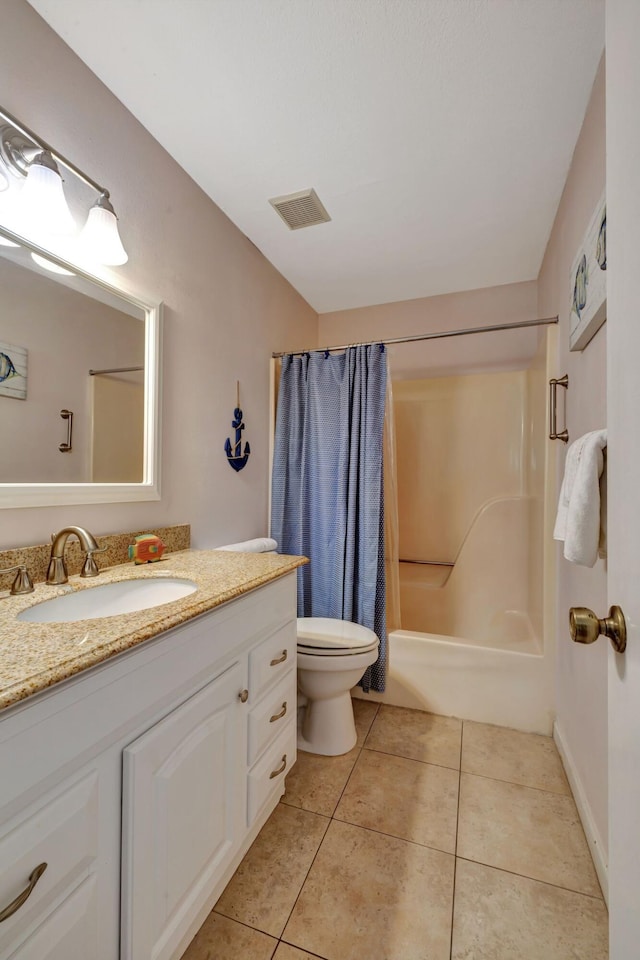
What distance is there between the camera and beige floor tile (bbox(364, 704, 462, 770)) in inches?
66.7

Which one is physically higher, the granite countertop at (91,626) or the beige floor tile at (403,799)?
the granite countertop at (91,626)

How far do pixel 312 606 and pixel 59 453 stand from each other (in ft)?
4.61

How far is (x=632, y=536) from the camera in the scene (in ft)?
1.57

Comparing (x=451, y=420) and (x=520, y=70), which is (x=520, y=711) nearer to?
(x=451, y=420)

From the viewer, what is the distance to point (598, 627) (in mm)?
540

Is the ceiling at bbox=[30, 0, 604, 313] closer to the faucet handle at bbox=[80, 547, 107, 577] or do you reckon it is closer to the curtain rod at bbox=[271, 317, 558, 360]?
the curtain rod at bbox=[271, 317, 558, 360]

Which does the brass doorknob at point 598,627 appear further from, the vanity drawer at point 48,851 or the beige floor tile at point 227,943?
the beige floor tile at point 227,943

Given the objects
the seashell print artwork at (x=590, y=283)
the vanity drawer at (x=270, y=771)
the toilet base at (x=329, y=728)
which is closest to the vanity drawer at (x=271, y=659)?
the vanity drawer at (x=270, y=771)

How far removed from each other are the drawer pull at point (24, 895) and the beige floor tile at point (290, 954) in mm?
748

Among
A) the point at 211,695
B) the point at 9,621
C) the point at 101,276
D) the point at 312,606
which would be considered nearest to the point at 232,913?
the point at 211,695

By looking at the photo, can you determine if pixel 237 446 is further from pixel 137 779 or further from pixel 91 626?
pixel 137 779

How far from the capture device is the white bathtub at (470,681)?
183cm

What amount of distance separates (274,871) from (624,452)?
1.43 m

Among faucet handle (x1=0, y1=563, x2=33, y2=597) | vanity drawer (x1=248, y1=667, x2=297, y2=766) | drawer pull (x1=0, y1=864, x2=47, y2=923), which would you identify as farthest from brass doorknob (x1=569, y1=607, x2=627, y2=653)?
faucet handle (x1=0, y1=563, x2=33, y2=597)
